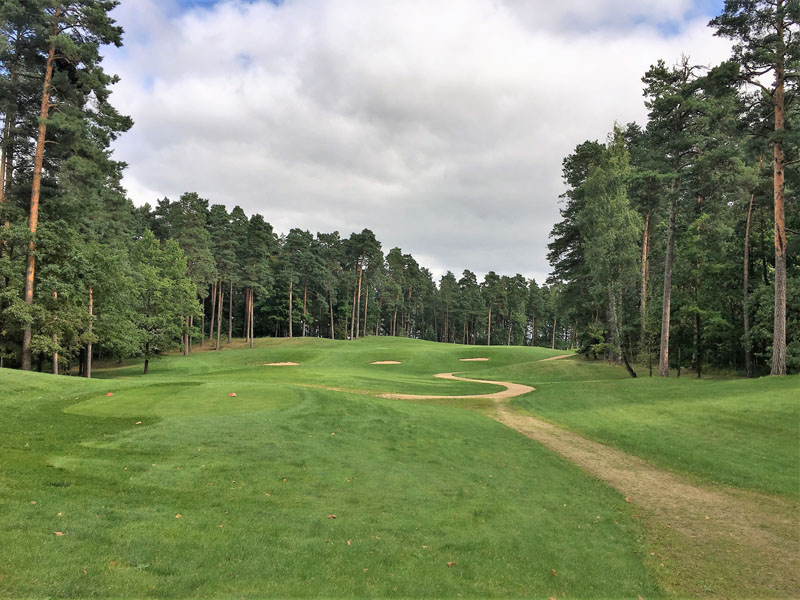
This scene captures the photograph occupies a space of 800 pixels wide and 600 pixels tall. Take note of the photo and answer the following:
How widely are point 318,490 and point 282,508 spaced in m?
1.14

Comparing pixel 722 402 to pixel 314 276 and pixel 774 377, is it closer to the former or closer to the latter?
pixel 774 377

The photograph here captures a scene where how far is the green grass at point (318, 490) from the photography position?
4891 mm

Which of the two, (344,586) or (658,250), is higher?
(658,250)

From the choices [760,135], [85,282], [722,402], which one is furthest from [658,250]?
[85,282]

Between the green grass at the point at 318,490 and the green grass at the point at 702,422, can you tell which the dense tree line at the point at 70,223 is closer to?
the green grass at the point at 318,490

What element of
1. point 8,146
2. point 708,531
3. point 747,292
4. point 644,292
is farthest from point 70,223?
point 747,292

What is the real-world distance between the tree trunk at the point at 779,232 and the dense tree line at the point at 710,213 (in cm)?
5

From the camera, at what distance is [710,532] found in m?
7.80

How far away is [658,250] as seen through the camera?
40688 millimetres

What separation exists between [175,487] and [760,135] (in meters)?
30.3

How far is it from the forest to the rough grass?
49.1ft

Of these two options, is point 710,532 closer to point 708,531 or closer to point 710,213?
point 708,531

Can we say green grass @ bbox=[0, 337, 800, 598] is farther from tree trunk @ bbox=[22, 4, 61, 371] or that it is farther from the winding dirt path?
tree trunk @ bbox=[22, 4, 61, 371]

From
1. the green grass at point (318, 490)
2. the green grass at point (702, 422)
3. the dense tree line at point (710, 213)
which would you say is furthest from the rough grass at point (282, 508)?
the dense tree line at point (710, 213)
